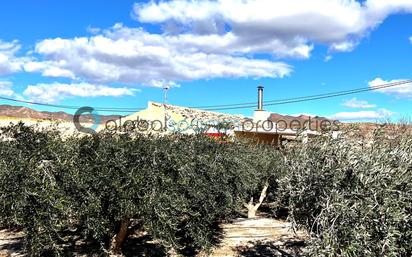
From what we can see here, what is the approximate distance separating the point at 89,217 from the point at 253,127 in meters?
21.3

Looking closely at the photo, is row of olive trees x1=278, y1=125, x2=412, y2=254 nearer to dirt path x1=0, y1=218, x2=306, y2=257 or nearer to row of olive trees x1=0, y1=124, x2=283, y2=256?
row of olive trees x1=0, y1=124, x2=283, y2=256

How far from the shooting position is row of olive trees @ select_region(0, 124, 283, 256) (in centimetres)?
891

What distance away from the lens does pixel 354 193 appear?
6602mm

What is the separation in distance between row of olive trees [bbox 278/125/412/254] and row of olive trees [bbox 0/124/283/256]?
304 cm

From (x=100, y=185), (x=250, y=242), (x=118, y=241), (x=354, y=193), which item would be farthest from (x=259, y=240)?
(x=354, y=193)

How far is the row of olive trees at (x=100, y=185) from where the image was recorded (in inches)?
351

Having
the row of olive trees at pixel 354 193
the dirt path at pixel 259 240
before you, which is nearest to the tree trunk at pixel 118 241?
the dirt path at pixel 259 240

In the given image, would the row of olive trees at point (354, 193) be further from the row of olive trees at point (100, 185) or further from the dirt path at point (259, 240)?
the dirt path at point (259, 240)

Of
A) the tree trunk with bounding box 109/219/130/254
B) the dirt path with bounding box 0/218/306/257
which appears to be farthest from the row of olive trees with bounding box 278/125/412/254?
the tree trunk with bounding box 109/219/130/254

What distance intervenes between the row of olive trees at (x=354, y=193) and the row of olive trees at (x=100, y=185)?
3037 millimetres

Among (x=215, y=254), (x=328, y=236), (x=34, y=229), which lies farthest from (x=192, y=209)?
(x=328, y=236)

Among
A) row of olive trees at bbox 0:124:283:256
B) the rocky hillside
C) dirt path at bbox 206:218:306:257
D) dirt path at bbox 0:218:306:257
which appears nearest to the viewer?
row of olive trees at bbox 0:124:283:256

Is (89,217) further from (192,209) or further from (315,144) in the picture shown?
(315,144)

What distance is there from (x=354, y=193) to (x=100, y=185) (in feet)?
17.7
